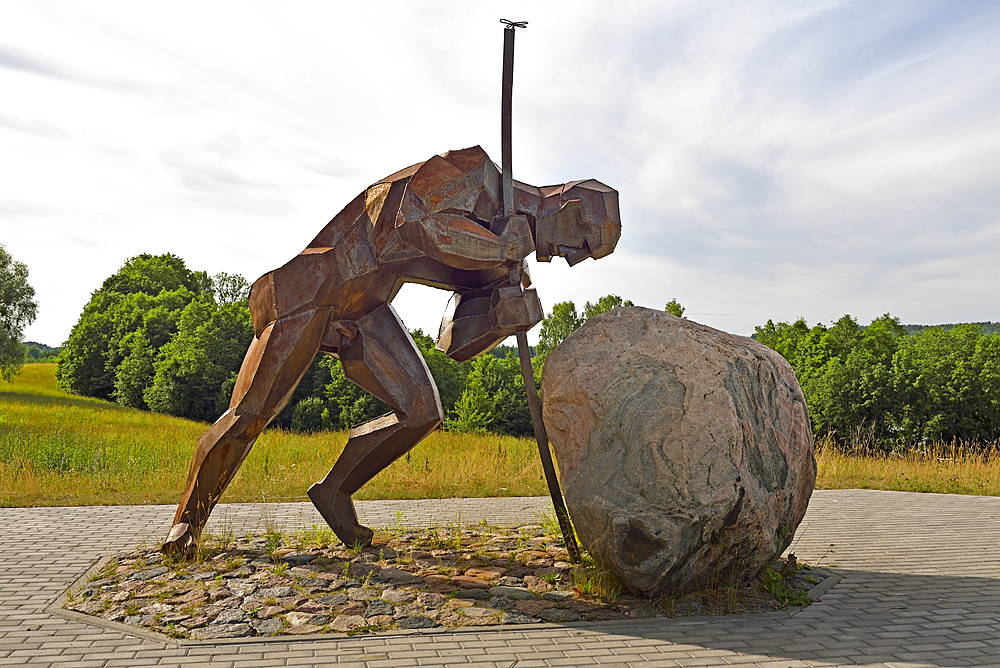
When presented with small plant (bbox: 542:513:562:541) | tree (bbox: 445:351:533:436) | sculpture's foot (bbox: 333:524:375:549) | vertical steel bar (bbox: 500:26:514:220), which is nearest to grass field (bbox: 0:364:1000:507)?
small plant (bbox: 542:513:562:541)

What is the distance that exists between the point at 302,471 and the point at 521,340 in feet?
21.6

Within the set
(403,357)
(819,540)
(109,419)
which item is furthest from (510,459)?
(109,419)

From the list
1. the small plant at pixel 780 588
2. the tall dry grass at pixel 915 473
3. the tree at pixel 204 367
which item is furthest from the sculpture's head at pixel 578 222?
the tree at pixel 204 367

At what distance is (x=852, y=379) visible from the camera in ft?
59.1

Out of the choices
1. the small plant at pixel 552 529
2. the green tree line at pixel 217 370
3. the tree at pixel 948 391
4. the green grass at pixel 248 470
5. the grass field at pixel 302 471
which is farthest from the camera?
the green tree line at pixel 217 370

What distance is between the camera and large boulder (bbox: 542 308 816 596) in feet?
15.3

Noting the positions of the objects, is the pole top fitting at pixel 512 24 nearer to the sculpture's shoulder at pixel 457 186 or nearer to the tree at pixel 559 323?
the sculpture's shoulder at pixel 457 186

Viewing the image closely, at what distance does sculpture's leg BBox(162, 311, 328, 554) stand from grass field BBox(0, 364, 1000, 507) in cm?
352

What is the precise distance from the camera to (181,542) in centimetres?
583

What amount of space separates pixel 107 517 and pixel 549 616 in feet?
17.9

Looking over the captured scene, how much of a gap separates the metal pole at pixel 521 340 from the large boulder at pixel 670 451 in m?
0.33

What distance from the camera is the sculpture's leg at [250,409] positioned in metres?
5.79

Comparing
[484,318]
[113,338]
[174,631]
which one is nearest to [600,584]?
[484,318]

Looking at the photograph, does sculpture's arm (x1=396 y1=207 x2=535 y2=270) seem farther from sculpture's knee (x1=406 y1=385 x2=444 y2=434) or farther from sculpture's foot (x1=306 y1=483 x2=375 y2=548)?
sculpture's foot (x1=306 y1=483 x2=375 y2=548)
